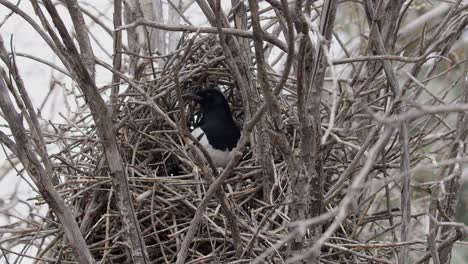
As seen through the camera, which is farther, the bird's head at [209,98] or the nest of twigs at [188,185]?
the bird's head at [209,98]

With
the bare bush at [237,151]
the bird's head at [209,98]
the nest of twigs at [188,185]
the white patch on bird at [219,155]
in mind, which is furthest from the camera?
the white patch on bird at [219,155]

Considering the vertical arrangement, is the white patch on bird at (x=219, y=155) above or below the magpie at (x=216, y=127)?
below

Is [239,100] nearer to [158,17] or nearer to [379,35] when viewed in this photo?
[158,17]

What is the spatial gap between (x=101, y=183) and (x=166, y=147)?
0.33m

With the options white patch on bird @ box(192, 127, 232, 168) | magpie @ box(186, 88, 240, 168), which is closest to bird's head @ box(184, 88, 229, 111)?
magpie @ box(186, 88, 240, 168)

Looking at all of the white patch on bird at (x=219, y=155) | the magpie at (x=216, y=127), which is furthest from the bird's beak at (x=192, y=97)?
the white patch on bird at (x=219, y=155)

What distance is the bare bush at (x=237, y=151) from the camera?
207 cm

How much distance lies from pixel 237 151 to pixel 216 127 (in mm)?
1316

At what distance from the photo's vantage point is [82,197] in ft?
9.23

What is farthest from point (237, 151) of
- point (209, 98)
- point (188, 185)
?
point (209, 98)

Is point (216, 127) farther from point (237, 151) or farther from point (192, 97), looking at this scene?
point (237, 151)

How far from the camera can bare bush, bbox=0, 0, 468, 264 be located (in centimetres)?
207

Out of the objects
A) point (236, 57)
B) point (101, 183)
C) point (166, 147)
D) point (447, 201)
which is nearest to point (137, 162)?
point (166, 147)

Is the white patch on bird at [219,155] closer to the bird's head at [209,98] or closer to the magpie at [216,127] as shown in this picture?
the magpie at [216,127]
